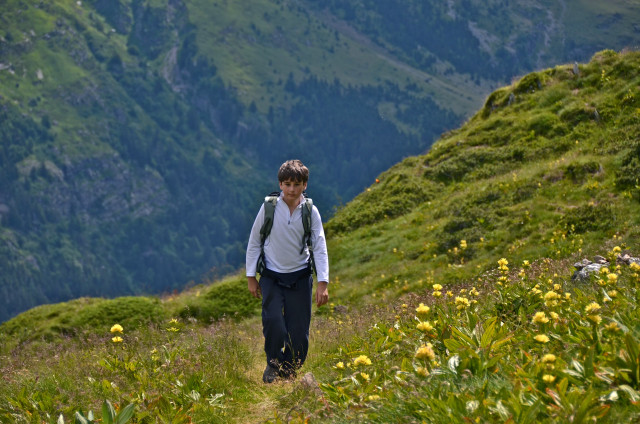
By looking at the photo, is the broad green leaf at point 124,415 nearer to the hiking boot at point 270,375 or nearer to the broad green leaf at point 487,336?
the broad green leaf at point 487,336

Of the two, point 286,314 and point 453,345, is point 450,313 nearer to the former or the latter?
point 453,345

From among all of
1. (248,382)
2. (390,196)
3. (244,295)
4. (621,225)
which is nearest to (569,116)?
(390,196)

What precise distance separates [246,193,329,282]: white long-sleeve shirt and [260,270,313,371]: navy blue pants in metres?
0.15

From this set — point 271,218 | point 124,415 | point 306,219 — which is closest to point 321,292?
point 306,219

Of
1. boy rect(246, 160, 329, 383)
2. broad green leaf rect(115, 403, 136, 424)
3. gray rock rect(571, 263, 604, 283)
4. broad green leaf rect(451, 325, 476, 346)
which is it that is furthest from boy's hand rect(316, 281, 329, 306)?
broad green leaf rect(115, 403, 136, 424)

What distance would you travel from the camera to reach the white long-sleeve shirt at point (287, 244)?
7129 mm

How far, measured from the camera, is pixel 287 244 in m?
7.16

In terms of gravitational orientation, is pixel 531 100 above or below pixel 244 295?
above

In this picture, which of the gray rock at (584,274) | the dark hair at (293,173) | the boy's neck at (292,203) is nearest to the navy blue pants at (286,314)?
the boy's neck at (292,203)

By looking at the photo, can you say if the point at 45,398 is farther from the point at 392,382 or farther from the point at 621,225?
the point at 621,225

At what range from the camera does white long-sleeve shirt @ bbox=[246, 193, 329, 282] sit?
23.4ft

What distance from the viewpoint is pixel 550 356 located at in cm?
353

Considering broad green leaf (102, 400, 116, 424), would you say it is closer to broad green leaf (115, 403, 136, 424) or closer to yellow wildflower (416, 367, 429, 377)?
broad green leaf (115, 403, 136, 424)

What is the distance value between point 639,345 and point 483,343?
3.44 feet
